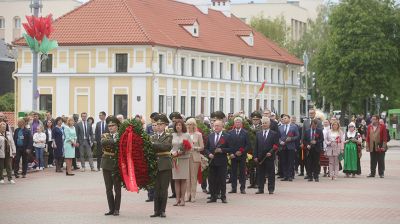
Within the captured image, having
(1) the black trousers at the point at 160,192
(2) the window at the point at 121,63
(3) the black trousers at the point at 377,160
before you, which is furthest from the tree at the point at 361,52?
(1) the black trousers at the point at 160,192

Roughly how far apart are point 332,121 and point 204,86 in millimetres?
45472

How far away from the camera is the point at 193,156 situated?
71.8 ft

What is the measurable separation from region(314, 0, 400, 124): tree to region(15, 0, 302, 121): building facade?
311 inches

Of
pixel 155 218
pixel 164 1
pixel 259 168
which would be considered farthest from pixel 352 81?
pixel 155 218

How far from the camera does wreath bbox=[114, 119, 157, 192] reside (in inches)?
719

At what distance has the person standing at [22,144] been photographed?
29406 mm

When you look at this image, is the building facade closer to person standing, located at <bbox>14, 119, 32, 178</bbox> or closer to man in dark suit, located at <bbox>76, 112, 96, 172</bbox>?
man in dark suit, located at <bbox>76, 112, 96, 172</bbox>

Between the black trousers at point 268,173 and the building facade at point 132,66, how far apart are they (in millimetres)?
42435

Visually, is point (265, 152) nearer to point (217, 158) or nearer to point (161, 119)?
point (217, 158)

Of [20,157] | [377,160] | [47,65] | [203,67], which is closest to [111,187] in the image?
[20,157]

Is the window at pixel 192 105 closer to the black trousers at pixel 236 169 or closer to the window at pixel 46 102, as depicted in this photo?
the window at pixel 46 102

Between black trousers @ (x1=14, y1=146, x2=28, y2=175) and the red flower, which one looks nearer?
the red flower

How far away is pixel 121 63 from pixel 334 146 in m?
39.4

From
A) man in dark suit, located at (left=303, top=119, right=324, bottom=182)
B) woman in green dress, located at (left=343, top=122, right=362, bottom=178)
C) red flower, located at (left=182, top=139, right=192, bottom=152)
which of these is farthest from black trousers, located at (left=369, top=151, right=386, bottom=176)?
red flower, located at (left=182, top=139, right=192, bottom=152)
